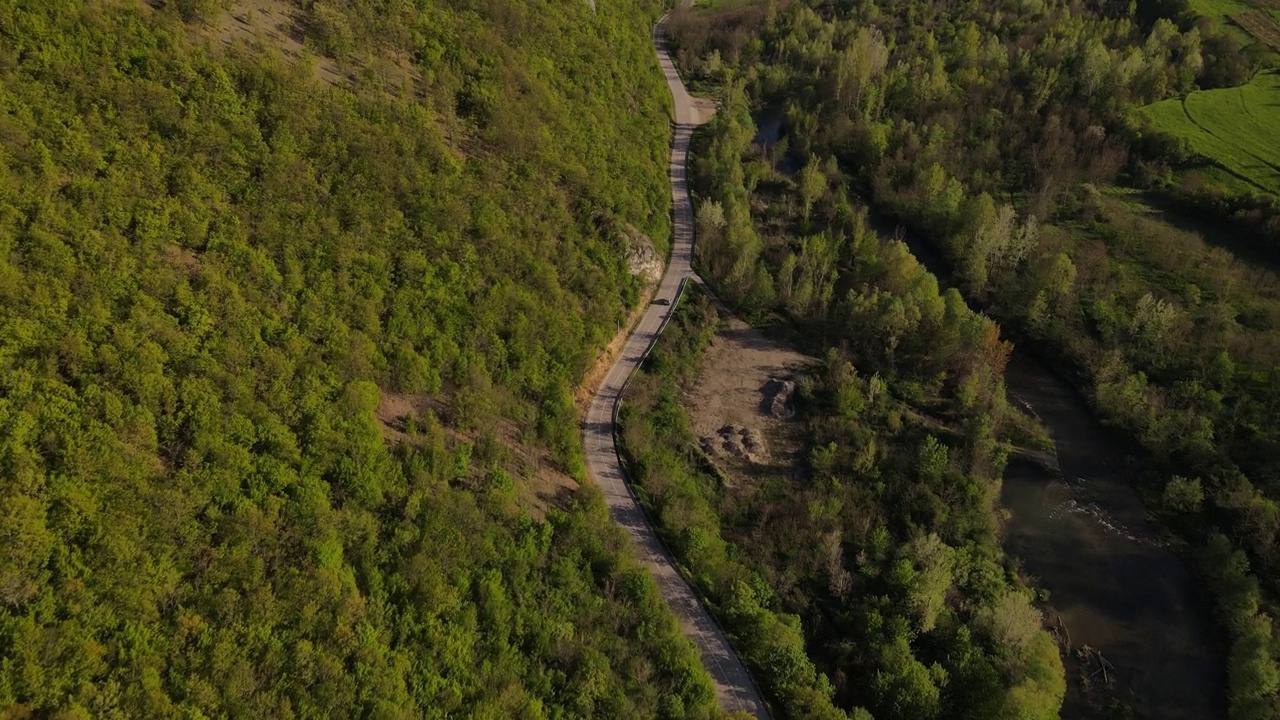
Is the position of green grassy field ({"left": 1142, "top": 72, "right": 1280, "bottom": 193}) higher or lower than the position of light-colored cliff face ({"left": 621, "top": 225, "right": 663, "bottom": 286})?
higher

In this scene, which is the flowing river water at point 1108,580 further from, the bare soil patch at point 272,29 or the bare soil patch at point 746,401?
the bare soil patch at point 272,29

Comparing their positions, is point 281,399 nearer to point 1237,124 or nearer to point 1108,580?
point 1108,580

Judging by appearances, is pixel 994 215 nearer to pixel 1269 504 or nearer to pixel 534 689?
pixel 1269 504

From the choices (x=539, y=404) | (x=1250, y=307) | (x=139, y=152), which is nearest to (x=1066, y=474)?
(x=1250, y=307)

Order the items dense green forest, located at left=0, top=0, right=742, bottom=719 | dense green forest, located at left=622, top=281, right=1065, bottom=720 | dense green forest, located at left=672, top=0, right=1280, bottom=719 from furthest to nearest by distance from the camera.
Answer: dense green forest, located at left=672, top=0, right=1280, bottom=719
dense green forest, located at left=622, top=281, right=1065, bottom=720
dense green forest, located at left=0, top=0, right=742, bottom=719

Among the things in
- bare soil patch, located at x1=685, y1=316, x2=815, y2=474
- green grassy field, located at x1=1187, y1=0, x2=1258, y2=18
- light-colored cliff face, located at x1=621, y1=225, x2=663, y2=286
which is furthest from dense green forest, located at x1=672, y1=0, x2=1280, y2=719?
light-colored cliff face, located at x1=621, y1=225, x2=663, y2=286

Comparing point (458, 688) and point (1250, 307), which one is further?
point (1250, 307)

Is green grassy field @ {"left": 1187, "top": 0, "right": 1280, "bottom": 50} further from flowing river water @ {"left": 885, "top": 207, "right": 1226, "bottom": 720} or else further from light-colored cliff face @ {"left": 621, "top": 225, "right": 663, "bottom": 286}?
light-colored cliff face @ {"left": 621, "top": 225, "right": 663, "bottom": 286}
